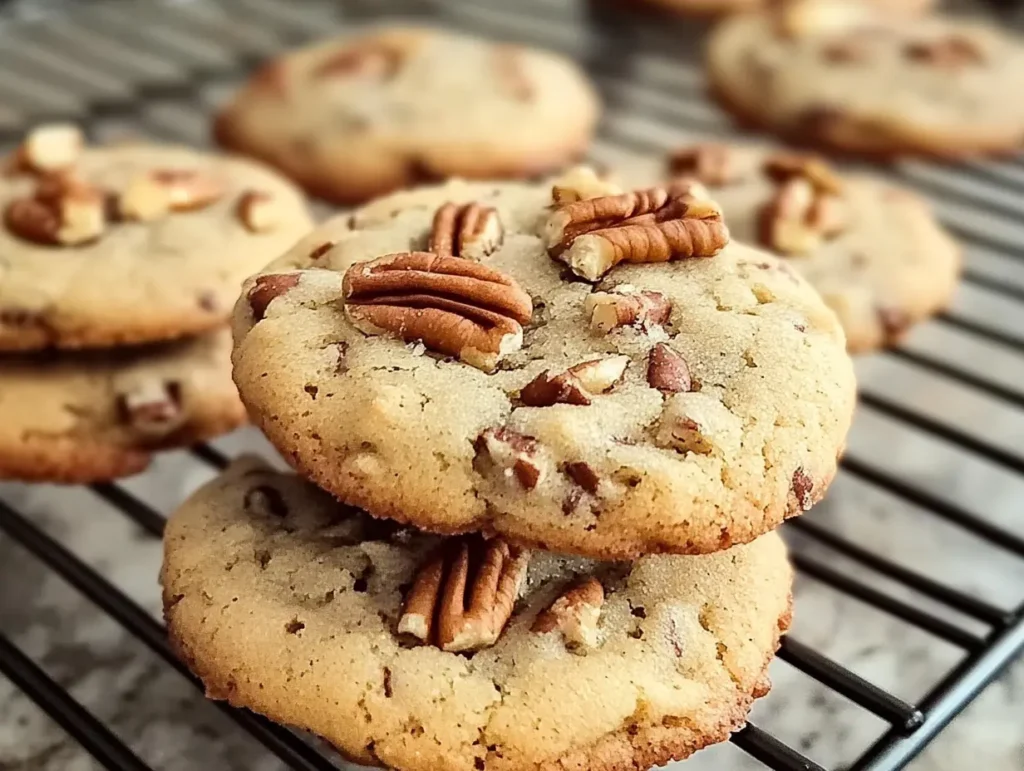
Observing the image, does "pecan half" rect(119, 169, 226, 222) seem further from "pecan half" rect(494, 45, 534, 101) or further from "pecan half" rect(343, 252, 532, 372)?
"pecan half" rect(494, 45, 534, 101)

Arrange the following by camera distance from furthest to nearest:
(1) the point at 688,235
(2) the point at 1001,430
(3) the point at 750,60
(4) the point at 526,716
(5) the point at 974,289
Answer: (3) the point at 750,60 → (5) the point at 974,289 → (2) the point at 1001,430 → (1) the point at 688,235 → (4) the point at 526,716

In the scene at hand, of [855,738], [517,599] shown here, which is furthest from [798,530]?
[517,599]

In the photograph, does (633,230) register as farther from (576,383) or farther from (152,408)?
(152,408)

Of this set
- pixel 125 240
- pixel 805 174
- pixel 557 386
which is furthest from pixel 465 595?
pixel 805 174

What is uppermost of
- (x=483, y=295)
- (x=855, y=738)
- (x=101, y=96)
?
(x=483, y=295)

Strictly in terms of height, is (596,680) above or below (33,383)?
above

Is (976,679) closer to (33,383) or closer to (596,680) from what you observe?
(596,680)

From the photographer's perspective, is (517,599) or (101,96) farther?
(101,96)

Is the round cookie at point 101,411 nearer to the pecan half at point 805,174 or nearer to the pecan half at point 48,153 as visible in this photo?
the pecan half at point 48,153
